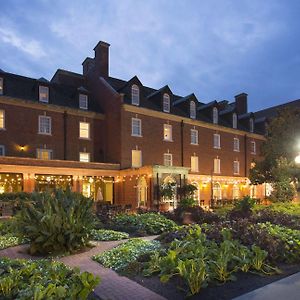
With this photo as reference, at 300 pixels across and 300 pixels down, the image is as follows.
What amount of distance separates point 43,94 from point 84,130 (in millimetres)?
4889

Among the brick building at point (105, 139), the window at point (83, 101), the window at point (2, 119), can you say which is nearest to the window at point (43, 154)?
the brick building at point (105, 139)

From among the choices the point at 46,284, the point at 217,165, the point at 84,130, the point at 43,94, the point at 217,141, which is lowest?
the point at 46,284

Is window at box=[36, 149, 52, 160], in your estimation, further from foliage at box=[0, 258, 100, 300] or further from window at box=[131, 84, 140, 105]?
foliage at box=[0, 258, 100, 300]

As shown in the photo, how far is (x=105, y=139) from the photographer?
34.2m

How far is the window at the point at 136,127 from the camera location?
33.2 m

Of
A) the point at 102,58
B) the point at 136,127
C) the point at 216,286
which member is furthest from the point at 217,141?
the point at 216,286

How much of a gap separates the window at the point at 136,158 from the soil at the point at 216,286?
25.7 meters

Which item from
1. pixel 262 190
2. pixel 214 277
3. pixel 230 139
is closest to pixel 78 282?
pixel 214 277

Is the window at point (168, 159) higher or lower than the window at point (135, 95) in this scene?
lower

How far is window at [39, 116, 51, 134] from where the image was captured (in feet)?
101

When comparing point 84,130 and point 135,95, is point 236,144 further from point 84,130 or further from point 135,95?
point 84,130

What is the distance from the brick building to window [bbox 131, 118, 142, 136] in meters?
0.10

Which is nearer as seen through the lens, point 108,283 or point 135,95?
point 108,283

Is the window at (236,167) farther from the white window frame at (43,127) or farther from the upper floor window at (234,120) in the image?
the white window frame at (43,127)
